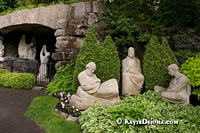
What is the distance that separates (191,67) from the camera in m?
3.87

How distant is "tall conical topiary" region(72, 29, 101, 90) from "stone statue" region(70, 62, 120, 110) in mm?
587

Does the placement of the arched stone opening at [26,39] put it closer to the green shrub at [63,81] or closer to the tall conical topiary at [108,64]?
the green shrub at [63,81]

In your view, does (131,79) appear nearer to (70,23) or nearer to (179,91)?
(179,91)

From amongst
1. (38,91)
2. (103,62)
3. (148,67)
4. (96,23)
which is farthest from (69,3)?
(148,67)

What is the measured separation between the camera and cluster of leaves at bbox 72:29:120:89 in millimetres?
4449

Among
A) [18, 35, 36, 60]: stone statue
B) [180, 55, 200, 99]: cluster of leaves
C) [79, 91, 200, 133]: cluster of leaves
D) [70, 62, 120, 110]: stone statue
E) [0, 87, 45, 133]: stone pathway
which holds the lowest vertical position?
[0, 87, 45, 133]: stone pathway

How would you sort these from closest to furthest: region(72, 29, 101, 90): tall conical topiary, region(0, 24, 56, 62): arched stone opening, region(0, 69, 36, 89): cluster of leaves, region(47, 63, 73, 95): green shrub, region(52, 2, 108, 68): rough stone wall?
region(72, 29, 101, 90): tall conical topiary < region(47, 63, 73, 95): green shrub < region(52, 2, 108, 68): rough stone wall < region(0, 69, 36, 89): cluster of leaves < region(0, 24, 56, 62): arched stone opening

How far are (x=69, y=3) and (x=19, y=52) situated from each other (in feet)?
21.0

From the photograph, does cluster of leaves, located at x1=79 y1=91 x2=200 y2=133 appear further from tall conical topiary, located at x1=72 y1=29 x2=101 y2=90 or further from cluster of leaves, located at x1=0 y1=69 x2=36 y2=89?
cluster of leaves, located at x1=0 y1=69 x2=36 y2=89

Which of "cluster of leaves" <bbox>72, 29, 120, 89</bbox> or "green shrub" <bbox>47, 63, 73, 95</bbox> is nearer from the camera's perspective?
"cluster of leaves" <bbox>72, 29, 120, 89</bbox>

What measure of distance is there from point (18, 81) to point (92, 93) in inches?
177

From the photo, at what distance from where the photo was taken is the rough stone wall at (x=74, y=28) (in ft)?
19.8

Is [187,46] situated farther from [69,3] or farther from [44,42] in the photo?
[44,42]

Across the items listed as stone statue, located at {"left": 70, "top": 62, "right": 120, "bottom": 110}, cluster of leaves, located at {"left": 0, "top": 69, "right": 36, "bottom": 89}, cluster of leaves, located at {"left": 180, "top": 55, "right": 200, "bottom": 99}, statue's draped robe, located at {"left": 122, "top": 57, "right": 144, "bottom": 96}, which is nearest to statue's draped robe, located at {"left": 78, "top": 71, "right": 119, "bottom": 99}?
stone statue, located at {"left": 70, "top": 62, "right": 120, "bottom": 110}
